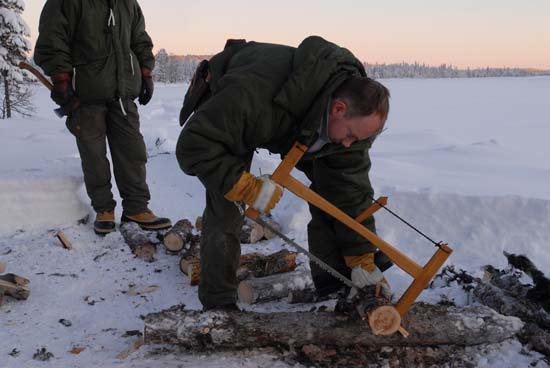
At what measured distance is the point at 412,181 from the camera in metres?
5.12

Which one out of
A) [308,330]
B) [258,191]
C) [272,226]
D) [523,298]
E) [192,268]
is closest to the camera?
[258,191]

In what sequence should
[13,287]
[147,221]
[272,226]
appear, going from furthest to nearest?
[147,221]
[272,226]
[13,287]

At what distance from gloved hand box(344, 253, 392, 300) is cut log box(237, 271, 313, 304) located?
45cm

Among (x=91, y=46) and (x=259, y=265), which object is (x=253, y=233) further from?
(x=91, y=46)

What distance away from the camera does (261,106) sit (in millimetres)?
2318

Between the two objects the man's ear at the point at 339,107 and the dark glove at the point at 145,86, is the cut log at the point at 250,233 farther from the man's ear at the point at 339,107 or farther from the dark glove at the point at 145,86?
the man's ear at the point at 339,107

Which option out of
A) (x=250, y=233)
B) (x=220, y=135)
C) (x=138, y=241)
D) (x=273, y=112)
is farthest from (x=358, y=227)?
(x=138, y=241)

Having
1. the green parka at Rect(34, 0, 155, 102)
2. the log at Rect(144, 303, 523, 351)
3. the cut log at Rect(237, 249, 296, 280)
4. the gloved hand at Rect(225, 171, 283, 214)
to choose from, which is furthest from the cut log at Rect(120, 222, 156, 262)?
the gloved hand at Rect(225, 171, 283, 214)

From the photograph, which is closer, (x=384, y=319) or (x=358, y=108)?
(x=358, y=108)

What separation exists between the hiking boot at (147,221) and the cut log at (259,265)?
94cm

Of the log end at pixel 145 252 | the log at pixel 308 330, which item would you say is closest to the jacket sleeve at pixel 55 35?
the log end at pixel 145 252

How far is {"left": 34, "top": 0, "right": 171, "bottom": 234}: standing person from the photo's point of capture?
3.95 meters

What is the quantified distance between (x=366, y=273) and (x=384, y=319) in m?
0.43

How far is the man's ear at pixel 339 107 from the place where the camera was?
228cm
